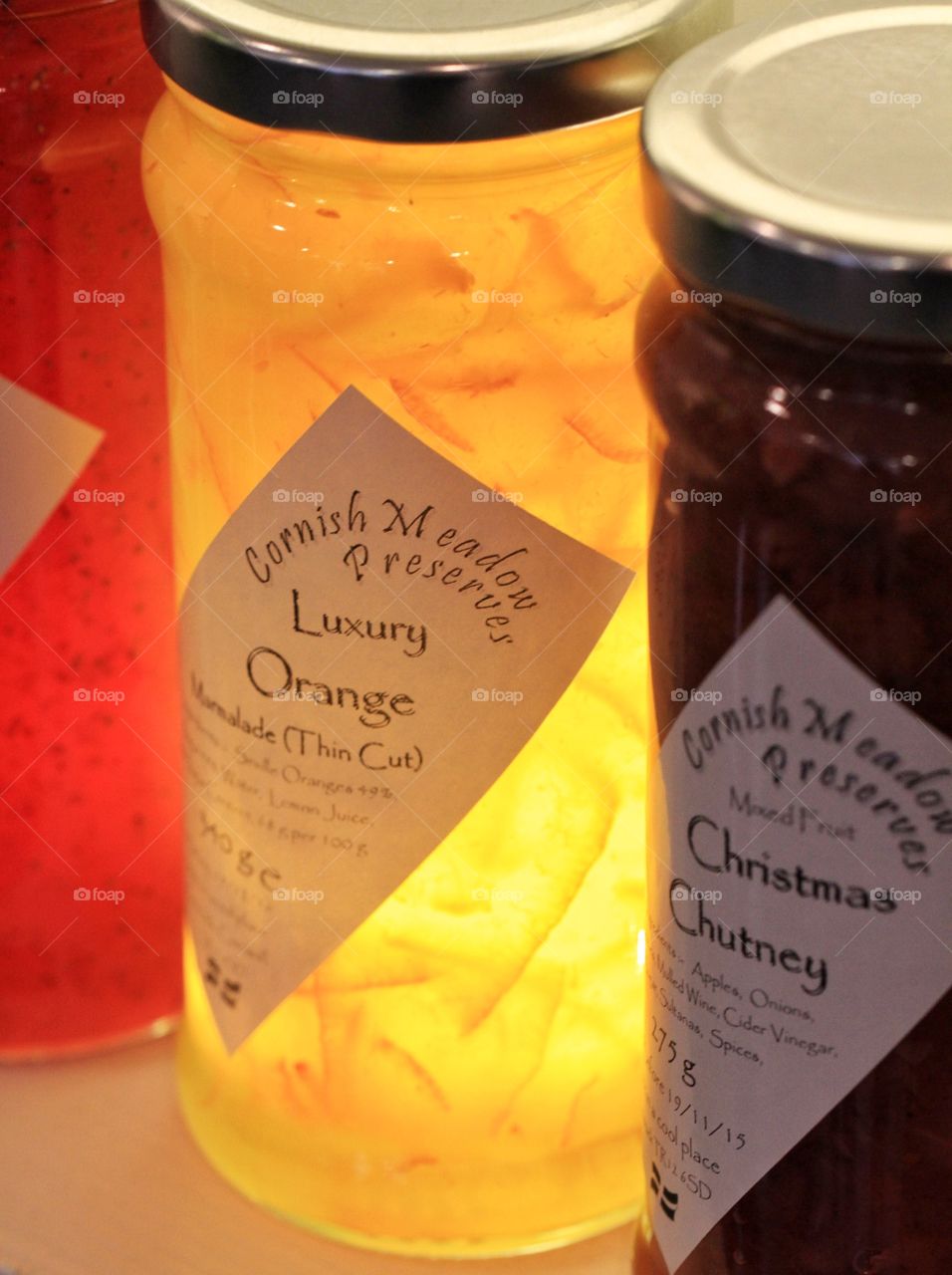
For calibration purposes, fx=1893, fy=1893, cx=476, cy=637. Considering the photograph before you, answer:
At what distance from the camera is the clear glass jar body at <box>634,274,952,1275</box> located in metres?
0.32

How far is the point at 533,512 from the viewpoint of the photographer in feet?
1.40

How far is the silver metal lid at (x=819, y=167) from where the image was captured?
0.30m

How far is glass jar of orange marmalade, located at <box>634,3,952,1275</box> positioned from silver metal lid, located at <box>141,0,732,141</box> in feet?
0.07

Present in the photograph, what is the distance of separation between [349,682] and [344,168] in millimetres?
115

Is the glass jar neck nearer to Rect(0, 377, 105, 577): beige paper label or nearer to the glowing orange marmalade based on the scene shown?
the glowing orange marmalade

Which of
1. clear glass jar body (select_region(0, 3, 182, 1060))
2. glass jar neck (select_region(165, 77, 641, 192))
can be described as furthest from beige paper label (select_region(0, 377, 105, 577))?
glass jar neck (select_region(165, 77, 641, 192))

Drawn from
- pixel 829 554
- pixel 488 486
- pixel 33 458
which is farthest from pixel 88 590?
pixel 829 554

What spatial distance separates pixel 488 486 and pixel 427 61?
0.10 m

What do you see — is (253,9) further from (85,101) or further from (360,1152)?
(360,1152)

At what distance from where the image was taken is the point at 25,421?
50cm

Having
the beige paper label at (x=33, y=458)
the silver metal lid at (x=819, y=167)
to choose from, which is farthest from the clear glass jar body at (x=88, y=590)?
the silver metal lid at (x=819, y=167)

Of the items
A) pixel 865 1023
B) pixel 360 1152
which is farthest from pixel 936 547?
pixel 360 1152

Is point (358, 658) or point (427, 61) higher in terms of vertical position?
point (427, 61)

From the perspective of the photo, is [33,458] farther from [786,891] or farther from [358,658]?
[786,891]
